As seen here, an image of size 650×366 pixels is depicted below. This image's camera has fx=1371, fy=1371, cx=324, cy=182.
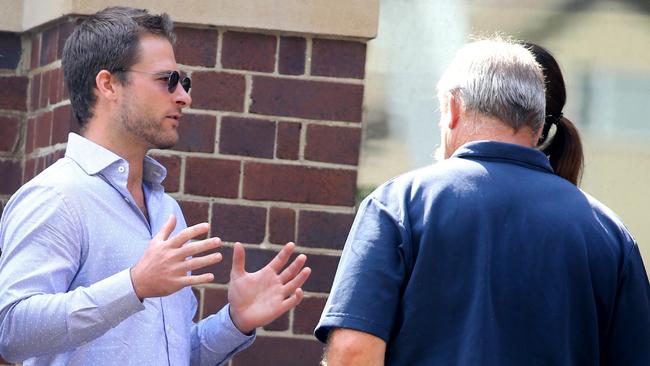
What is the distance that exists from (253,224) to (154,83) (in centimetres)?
107

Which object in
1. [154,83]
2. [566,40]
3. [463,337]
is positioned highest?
[566,40]

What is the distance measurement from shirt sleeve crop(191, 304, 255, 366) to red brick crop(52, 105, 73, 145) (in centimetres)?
115

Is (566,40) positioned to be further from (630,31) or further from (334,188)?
(334,188)

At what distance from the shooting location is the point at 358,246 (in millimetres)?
3193

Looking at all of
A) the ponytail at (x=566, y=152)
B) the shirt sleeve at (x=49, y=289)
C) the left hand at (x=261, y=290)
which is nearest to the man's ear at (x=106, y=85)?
the shirt sleeve at (x=49, y=289)

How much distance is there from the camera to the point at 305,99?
190 inches

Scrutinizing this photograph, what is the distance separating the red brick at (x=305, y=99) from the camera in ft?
15.7

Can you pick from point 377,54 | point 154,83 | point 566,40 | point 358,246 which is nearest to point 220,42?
point 377,54

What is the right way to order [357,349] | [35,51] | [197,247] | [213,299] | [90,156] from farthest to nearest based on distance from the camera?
1. [35,51]
2. [213,299]
3. [90,156]
4. [197,247]
5. [357,349]

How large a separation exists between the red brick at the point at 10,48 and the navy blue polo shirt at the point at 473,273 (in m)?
2.31

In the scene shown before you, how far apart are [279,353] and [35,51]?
1454mm

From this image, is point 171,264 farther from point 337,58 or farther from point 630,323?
point 337,58

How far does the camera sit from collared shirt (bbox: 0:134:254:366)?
10.9 feet

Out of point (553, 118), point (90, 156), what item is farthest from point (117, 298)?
point (553, 118)
